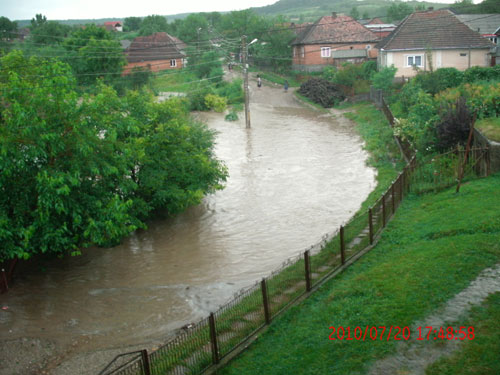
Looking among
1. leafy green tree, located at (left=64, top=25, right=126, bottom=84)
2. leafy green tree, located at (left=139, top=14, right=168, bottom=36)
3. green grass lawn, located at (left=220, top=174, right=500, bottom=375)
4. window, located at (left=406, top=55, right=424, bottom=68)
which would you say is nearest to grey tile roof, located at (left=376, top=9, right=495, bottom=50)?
window, located at (left=406, top=55, right=424, bottom=68)

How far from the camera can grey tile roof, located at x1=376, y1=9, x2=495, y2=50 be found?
1750 inches

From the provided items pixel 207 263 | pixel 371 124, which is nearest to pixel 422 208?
pixel 207 263

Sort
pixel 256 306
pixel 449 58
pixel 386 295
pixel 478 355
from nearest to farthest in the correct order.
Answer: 1. pixel 478 355
2. pixel 386 295
3. pixel 256 306
4. pixel 449 58

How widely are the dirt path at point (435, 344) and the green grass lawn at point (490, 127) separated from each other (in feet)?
34.8

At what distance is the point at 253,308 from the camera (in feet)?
34.3

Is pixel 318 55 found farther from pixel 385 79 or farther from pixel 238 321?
pixel 238 321

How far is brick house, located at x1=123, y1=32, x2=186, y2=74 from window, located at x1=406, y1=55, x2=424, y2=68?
3371 centimetres

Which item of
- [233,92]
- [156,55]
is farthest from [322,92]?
[156,55]

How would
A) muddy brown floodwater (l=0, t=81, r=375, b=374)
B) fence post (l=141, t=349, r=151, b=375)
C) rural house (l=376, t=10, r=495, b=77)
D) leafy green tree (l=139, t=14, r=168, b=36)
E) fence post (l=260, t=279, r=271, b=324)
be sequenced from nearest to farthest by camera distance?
fence post (l=141, t=349, r=151, b=375) < fence post (l=260, t=279, r=271, b=324) < muddy brown floodwater (l=0, t=81, r=375, b=374) < rural house (l=376, t=10, r=495, b=77) < leafy green tree (l=139, t=14, r=168, b=36)

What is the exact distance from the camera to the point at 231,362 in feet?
30.6

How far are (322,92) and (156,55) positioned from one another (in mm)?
32411

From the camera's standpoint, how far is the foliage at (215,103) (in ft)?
158

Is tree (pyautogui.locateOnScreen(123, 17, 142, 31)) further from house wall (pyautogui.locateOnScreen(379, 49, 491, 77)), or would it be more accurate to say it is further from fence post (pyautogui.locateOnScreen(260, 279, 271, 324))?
fence post (pyautogui.locateOnScreen(260, 279, 271, 324))

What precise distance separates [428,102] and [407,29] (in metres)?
22.6
